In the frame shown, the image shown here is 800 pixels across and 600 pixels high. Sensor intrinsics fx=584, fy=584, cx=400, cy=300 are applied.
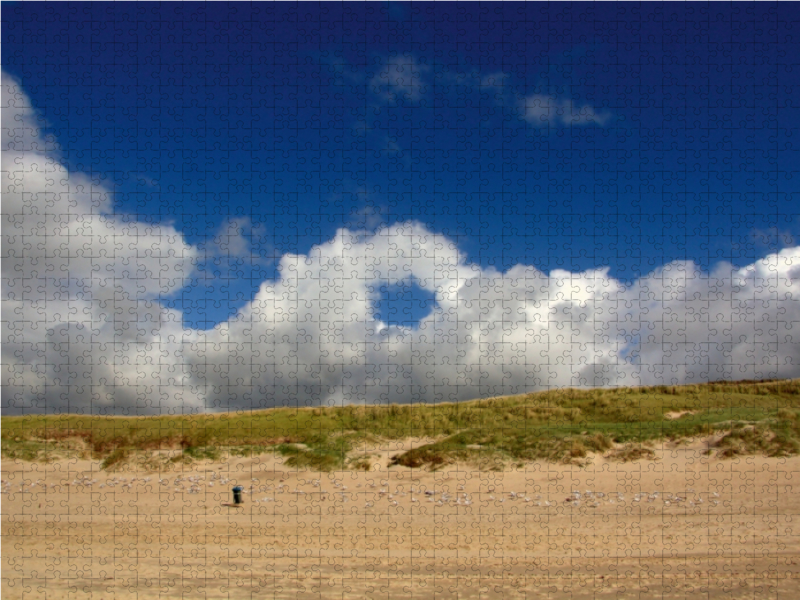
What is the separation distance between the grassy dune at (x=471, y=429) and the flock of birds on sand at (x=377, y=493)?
1866mm

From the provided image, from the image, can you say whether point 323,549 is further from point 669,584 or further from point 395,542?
point 669,584

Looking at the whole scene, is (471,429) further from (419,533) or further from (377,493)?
(419,533)

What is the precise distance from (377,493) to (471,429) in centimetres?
697

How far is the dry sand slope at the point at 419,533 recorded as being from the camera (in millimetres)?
9945

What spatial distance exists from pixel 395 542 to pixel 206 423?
20114mm

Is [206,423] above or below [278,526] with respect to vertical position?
above

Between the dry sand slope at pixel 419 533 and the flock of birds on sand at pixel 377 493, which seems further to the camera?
the flock of birds on sand at pixel 377 493

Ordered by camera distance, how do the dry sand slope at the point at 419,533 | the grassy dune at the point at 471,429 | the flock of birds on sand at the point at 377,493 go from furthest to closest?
the grassy dune at the point at 471,429 → the flock of birds on sand at the point at 377,493 → the dry sand slope at the point at 419,533

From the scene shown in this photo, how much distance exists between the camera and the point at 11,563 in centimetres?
1184

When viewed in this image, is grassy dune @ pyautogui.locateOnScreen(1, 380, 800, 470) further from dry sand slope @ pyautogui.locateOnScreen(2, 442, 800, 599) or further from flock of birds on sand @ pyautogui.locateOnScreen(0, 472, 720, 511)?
flock of birds on sand @ pyautogui.locateOnScreen(0, 472, 720, 511)

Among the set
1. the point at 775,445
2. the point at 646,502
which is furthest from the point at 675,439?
the point at 646,502

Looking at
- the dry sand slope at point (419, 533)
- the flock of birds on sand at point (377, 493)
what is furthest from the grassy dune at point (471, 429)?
the flock of birds on sand at point (377, 493)

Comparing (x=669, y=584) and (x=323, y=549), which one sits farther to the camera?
(x=323, y=549)

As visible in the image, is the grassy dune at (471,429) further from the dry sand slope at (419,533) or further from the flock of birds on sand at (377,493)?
the flock of birds on sand at (377,493)
